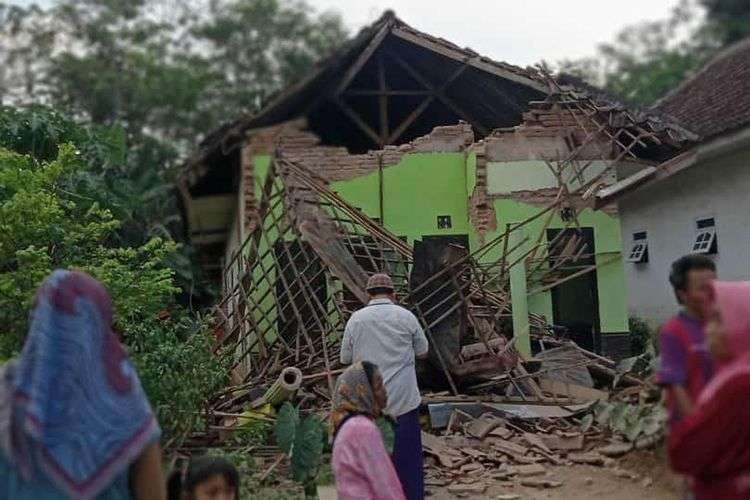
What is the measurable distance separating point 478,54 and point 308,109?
2.76m

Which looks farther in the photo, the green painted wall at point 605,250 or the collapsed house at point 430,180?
the green painted wall at point 605,250

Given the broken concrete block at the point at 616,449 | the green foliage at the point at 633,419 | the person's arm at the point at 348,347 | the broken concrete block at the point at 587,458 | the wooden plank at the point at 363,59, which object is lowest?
the broken concrete block at the point at 587,458

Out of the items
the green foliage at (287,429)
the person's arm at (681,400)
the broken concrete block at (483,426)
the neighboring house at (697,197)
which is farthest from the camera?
the neighboring house at (697,197)

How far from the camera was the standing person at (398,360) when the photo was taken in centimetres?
620

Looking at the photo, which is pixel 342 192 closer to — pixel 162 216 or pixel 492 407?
pixel 492 407

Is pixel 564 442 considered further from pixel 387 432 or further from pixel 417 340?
pixel 387 432

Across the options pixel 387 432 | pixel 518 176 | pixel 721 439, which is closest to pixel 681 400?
pixel 721 439

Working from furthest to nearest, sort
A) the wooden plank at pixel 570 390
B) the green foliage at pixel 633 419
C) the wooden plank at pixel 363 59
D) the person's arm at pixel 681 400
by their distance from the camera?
the wooden plank at pixel 363 59 → the wooden plank at pixel 570 390 → the green foliage at pixel 633 419 → the person's arm at pixel 681 400

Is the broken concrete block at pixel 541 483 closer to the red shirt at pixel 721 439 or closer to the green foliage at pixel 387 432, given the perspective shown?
the green foliage at pixel 387 432

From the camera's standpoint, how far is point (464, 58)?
13.1 metres

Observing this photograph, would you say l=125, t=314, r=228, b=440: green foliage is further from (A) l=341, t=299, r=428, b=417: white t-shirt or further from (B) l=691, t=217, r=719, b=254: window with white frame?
(B) l=691, t=217, r=719, b=254: window with white frame

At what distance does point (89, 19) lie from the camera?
29875 millimetres

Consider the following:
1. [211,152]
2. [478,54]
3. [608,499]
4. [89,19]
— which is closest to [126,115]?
[89,19]

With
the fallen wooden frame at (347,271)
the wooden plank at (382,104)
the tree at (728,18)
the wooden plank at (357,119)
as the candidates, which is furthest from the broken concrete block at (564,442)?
the tree at (728,18)
